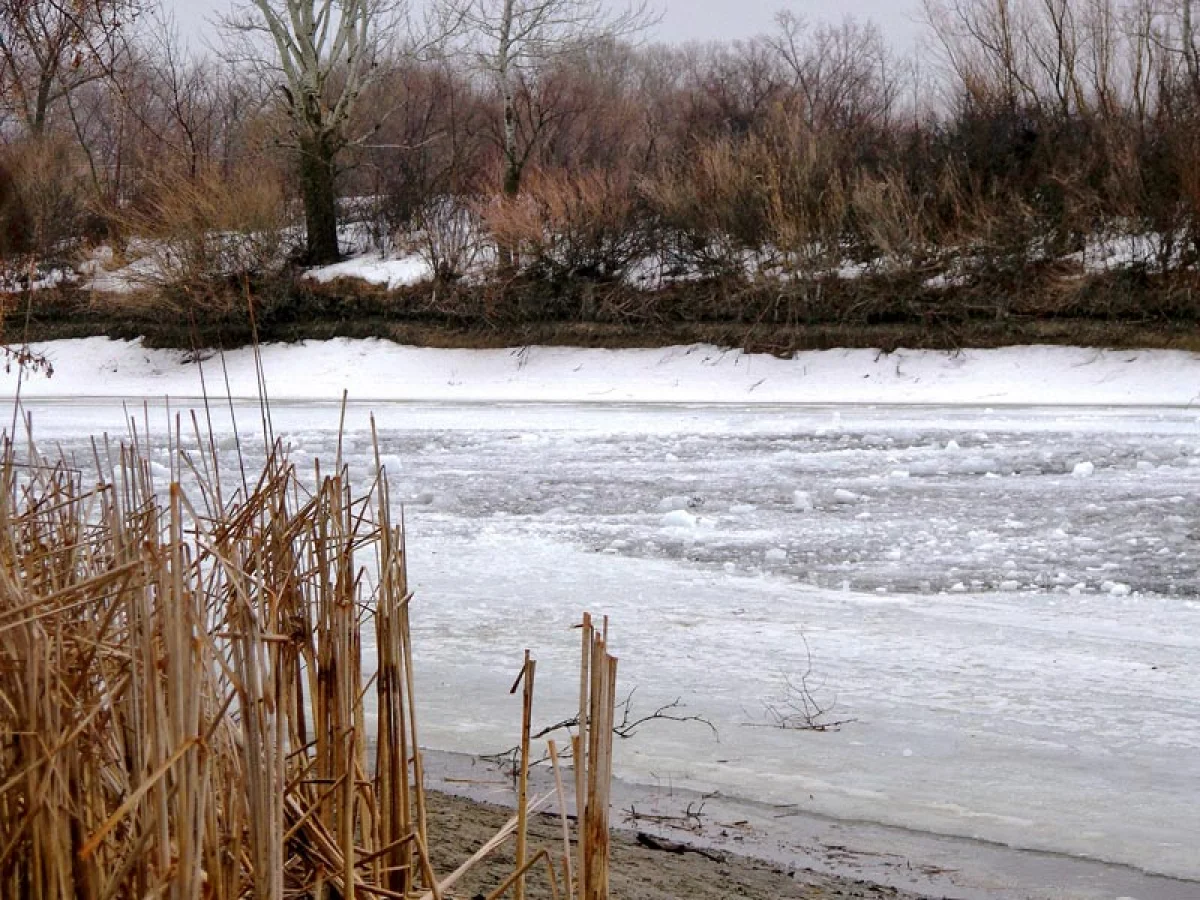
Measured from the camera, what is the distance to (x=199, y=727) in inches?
80.1

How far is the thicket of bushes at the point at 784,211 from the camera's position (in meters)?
20.5

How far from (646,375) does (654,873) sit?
58.5 feet

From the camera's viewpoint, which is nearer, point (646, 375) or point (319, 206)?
point (646, 375)

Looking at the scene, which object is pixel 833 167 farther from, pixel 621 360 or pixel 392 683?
pixel 392 683

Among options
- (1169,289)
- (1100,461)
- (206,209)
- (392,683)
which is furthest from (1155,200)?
(392,683)

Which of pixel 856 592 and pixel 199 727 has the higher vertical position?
pixel 199 727

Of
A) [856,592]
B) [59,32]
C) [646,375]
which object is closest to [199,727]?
[59,32]

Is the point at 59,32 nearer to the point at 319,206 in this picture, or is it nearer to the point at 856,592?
the point at 856,592

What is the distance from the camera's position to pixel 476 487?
11047 mm

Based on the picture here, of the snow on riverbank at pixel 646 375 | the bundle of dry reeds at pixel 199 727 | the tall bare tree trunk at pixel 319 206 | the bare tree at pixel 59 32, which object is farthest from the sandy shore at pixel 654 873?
the tall bare tree trunk at pixel 319 206

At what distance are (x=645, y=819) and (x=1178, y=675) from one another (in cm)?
256

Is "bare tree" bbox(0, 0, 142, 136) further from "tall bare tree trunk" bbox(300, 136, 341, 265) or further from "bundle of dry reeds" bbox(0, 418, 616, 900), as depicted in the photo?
"tall bare tree trunk" bbox(300, 136, 341, 265)

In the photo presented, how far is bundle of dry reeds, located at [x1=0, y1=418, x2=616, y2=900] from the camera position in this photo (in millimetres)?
1877

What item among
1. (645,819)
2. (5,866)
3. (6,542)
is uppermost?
(6,542)
